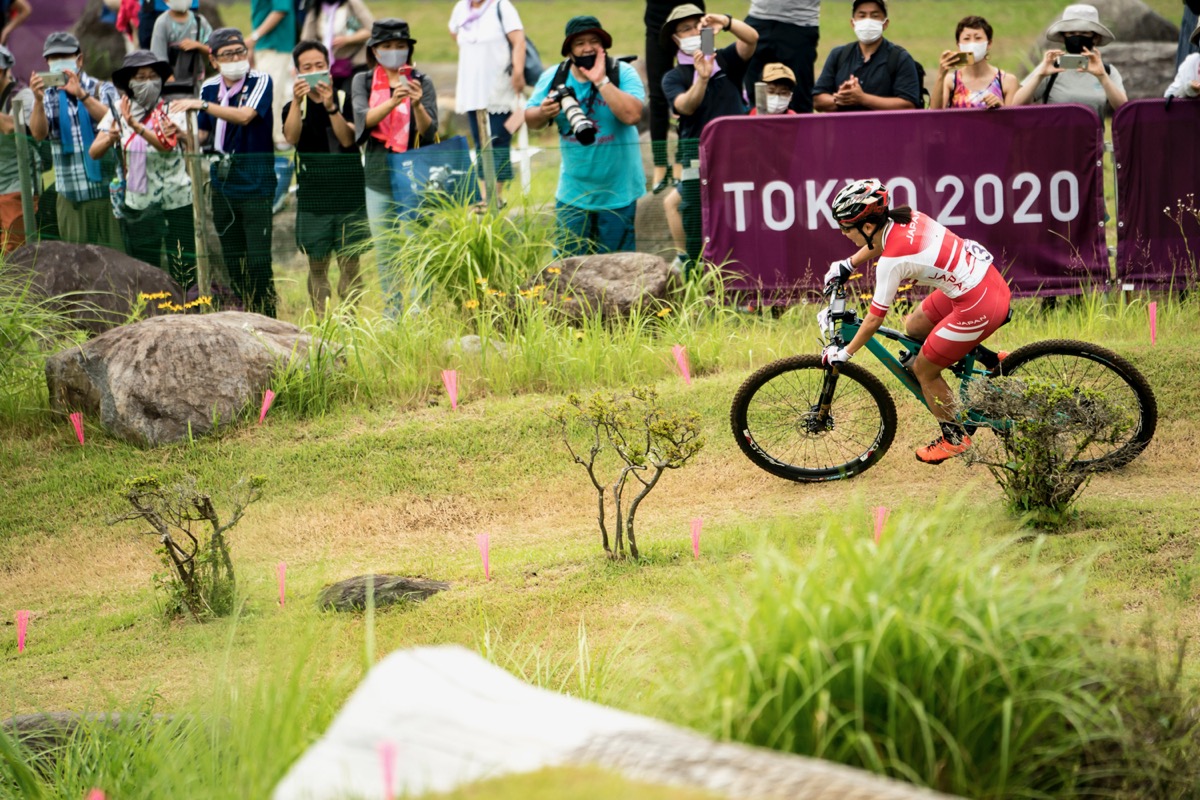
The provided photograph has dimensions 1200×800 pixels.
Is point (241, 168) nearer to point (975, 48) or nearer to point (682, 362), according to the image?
point (682, 362)

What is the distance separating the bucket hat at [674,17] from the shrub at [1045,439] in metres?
5.40

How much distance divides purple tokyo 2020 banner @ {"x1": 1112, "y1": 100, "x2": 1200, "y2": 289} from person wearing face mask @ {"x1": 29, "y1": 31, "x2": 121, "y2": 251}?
8.44 metres

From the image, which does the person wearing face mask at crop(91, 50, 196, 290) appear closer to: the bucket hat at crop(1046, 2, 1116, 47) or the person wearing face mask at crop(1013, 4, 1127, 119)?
the person wearing face mask at crop(1013, 4, 1127, 119)

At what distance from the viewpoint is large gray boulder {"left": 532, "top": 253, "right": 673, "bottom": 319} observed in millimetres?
11586

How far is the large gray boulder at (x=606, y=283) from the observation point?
38.0 feet

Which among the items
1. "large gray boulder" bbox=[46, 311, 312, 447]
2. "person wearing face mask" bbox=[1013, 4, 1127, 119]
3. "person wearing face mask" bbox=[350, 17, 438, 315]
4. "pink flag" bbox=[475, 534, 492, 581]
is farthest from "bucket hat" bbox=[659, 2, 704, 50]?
"pink flag" bbox=[475, 534, 492, 581]

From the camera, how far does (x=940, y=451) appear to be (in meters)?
8.50

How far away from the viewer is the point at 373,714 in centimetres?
371

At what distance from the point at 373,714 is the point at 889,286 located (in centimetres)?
506

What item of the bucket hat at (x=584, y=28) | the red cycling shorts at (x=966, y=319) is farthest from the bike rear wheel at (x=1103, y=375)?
the bucket hat at (x=584, y=28)

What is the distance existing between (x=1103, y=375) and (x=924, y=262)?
1.53 metres

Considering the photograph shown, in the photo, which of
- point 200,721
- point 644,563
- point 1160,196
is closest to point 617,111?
point 1160,196

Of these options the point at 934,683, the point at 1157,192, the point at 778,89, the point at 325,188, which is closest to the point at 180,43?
the point at 325,188

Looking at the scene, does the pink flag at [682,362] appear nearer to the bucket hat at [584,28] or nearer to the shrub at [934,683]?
the bucket hat at [584,28]
